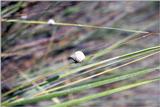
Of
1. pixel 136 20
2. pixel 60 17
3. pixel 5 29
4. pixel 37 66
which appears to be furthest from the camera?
pixel 136 20

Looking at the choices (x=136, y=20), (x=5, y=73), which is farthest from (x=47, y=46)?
(x=136, y=20)

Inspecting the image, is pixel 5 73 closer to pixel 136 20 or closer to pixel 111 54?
pixel 111 54

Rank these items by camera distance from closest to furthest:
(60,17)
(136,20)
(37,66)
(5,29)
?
(5,29) < (37,66) < (60,17) < (136,20)

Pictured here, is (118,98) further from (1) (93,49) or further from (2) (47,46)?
(2) (47,46)

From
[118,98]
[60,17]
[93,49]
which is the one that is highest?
[60,17]

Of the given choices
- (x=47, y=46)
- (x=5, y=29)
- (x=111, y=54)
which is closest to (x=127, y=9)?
(x=111, y=54)

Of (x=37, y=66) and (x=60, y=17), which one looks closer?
(x=37, y=66)

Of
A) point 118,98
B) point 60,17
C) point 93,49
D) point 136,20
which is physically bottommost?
point 118,98

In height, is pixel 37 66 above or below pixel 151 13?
below

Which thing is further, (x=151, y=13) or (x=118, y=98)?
(x=151, y=13)
